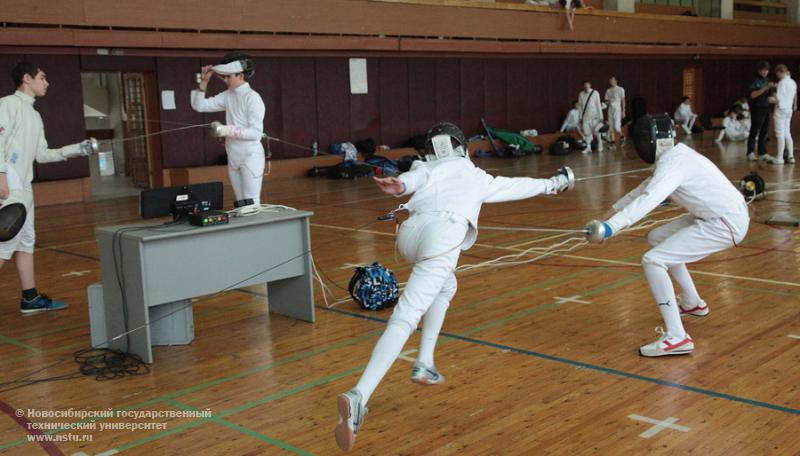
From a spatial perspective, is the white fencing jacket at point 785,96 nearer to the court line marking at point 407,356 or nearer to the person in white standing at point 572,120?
the person in white standing at point 572,120

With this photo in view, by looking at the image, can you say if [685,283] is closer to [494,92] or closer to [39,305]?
[39,305]

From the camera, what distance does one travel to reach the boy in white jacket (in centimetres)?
586

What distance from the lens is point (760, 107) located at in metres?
14.7

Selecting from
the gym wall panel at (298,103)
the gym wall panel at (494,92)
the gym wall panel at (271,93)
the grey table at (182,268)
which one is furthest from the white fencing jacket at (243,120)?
the gym wall panel at (494,92)

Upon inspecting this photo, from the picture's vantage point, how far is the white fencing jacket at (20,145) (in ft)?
19.2

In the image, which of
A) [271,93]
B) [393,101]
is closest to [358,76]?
[393,101]

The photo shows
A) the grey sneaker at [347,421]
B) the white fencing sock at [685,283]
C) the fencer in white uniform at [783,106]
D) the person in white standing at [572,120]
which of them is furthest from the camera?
the person in white standing at [572,120]

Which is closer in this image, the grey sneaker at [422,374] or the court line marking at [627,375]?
the court line marking at [627,375]

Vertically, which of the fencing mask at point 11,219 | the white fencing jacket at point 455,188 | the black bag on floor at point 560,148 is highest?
the white fencing jacket at point 455,188

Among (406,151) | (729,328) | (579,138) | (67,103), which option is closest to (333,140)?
(406,151)

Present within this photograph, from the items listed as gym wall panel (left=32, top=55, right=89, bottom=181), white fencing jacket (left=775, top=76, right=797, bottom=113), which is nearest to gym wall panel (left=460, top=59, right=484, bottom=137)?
white fencing jacket (left=775, top=76, right=797, bottom=113)

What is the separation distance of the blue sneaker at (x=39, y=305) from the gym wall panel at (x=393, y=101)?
12.4 meters

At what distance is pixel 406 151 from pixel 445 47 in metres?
2.40

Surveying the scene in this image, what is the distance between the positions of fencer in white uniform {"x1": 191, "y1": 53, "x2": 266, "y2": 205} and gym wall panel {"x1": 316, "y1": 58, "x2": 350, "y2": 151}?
389 inches
